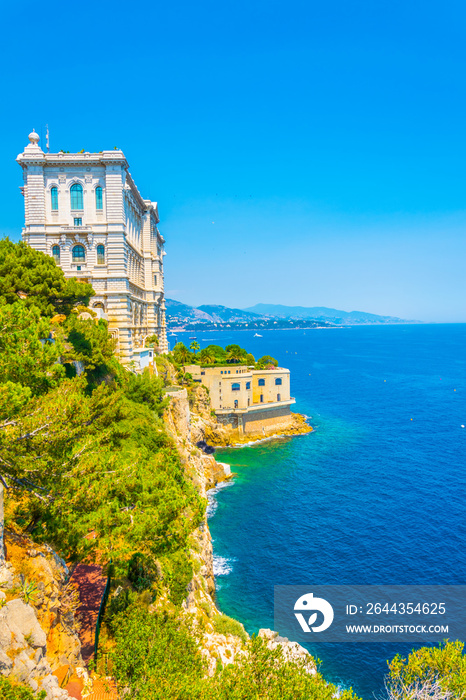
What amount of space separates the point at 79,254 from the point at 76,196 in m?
5.85

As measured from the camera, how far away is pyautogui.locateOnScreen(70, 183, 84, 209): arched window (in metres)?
43.1

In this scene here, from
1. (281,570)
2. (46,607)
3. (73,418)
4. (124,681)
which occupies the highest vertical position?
(73,418)

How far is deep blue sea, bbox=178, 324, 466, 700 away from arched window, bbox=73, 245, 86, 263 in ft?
105

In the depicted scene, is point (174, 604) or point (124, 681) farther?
point (174, 604)

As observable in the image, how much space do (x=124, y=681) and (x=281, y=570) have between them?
2602cm

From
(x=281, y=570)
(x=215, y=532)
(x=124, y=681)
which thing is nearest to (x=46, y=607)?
(x=124, y=681)

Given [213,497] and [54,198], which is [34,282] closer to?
[54,198]

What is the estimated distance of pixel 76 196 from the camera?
43.2 metres

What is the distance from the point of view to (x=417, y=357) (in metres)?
187

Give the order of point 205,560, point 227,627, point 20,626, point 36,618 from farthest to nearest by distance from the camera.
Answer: point 205,560 → point 227,627 → point 36,618 → point 20,626

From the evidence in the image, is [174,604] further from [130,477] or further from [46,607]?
[46,607]

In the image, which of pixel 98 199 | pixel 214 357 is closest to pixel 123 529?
pixel 98 199

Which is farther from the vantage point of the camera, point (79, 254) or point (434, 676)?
point (79, 254)

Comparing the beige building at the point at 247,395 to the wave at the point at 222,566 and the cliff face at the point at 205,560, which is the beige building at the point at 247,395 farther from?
the wave at the point at 222,566
